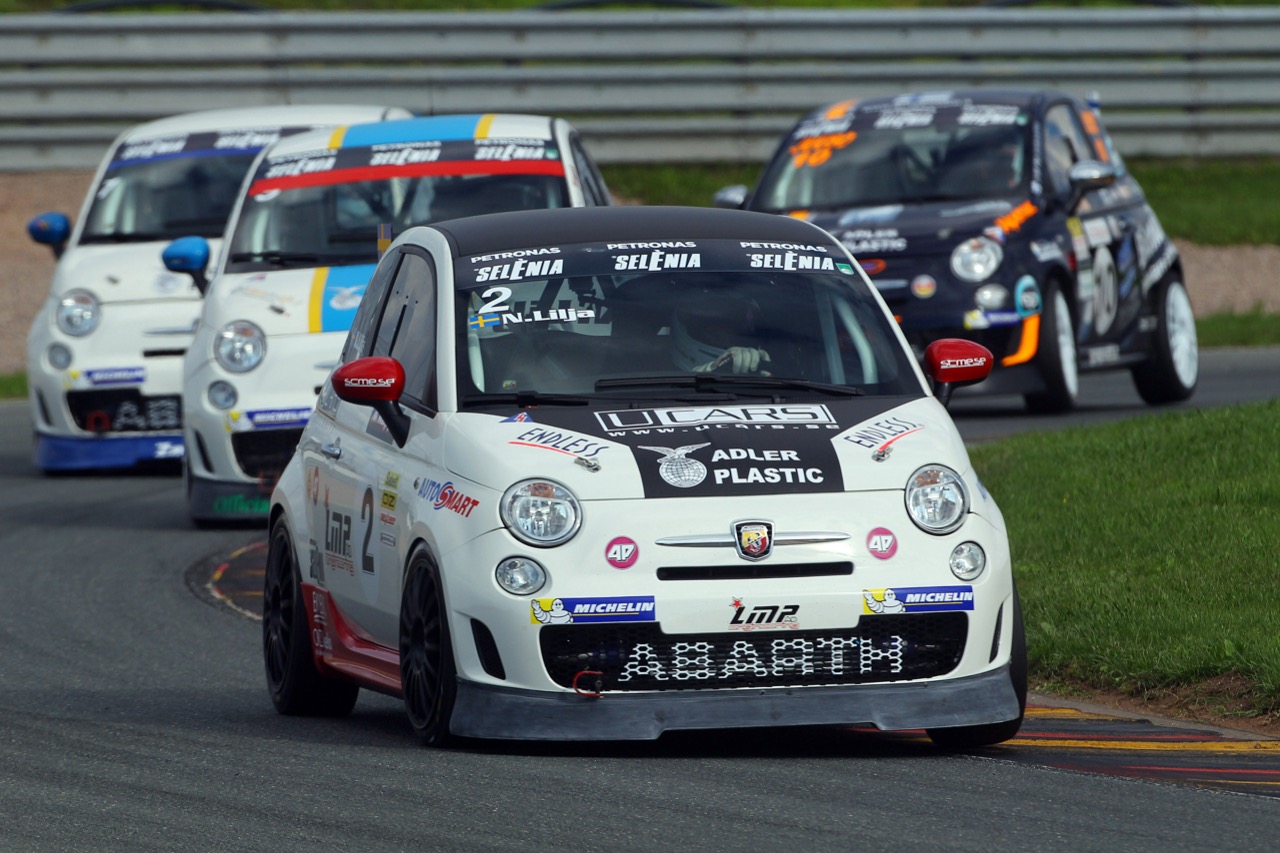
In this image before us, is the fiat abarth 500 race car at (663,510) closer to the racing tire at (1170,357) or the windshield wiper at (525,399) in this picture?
the windshield wiper at (525,399)

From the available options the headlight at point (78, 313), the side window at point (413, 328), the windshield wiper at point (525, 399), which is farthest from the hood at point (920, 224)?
the windshield wiper at point (525, 399)

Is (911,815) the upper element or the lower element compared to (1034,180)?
upper

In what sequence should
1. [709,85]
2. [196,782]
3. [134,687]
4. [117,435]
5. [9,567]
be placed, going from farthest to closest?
[709,85] → [117,435] → [9,567] → [134,687] → [196,782]

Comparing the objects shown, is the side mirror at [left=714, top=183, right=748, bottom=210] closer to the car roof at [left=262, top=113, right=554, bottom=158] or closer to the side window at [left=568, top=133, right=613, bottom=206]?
the side window at [left=568, top=133, right=613, bottom=206]

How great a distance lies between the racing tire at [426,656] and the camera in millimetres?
7133

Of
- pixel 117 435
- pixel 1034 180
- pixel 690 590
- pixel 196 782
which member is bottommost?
pixel 117 435

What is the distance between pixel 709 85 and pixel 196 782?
62.9 ft

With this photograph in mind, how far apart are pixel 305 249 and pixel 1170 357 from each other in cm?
605

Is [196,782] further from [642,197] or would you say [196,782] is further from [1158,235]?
[642,197]

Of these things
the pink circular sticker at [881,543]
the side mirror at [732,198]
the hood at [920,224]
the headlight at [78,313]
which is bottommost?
the headlight at [78,313]

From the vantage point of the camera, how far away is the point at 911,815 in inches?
247

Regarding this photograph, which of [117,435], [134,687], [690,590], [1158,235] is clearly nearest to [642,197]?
[1158,235]

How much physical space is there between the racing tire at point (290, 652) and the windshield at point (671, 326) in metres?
1.26

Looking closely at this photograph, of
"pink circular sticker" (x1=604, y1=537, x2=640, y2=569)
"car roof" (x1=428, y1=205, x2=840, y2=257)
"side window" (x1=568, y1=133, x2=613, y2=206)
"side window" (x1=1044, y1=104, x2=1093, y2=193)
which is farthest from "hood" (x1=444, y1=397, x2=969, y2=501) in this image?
"side window" (x1=1044, y1=104, x2=1093, y2=193)
